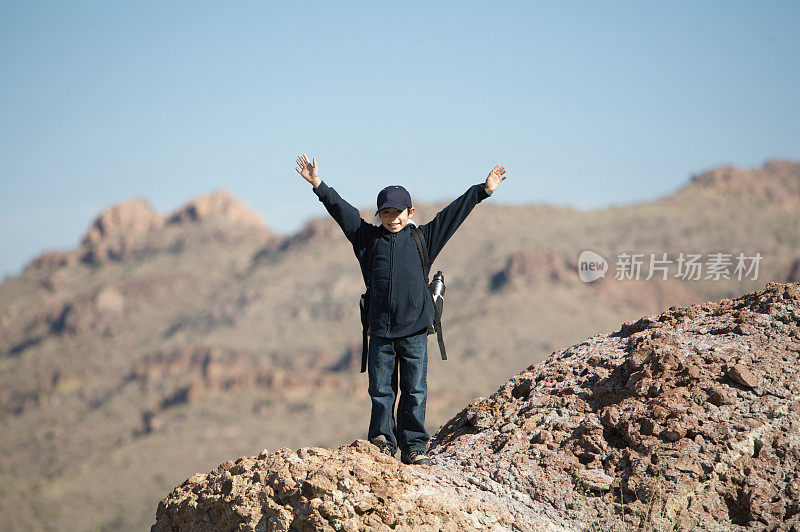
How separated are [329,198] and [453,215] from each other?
697 mm

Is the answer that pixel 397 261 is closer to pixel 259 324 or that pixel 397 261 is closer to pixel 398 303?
pixel 398 303

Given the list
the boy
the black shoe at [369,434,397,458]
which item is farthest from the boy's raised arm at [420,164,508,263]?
the black shoe at [369,434,397,458]

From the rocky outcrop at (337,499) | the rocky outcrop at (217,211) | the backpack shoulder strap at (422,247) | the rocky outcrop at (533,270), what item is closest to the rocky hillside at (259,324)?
the rocky outcrop at (533,270)

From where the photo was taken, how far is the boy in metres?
4.32

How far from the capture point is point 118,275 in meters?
49.1

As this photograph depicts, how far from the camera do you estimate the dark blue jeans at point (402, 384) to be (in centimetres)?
435

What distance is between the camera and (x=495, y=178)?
4473 mm

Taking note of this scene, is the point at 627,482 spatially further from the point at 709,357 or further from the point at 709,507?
the point at 709,357

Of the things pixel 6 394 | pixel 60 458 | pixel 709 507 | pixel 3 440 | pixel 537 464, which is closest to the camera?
pixel 709 507

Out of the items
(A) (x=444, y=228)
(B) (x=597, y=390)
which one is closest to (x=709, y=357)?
(B) (x=597, y=390)

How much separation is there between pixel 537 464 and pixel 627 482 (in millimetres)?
472

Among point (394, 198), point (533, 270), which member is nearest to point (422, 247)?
point (394, 198)

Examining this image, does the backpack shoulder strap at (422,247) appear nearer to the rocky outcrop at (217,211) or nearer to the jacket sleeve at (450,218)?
the jacket sleeve at (450,218)

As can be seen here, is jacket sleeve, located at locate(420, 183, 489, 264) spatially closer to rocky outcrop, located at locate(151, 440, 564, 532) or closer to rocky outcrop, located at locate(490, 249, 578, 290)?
rocky outcrop, located at locate(151, 440, 564, 532)
